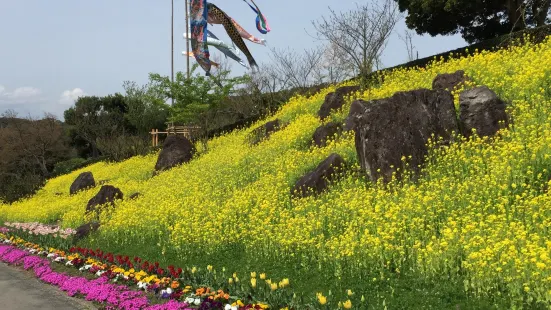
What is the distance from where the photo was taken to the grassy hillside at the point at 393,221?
238 inches

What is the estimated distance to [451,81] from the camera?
1416cm

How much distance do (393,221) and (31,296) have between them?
21.9ft

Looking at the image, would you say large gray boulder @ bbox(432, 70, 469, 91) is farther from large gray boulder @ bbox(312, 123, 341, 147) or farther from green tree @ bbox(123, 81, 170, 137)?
green tree @ bbox(123, 81, 170, 137)

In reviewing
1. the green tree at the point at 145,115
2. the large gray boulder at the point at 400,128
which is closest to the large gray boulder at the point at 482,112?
the large gray boulder at the point at 400,128

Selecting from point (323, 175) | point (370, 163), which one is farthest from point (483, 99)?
point (323, 175)

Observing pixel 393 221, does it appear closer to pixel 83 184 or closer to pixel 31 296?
pixel 31 296

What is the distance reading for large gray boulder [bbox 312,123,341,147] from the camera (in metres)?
15.3

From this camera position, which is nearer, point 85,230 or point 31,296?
point 31,296

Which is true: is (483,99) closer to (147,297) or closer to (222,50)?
(147,297)

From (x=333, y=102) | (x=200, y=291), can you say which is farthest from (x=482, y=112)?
(x=333, y=102)

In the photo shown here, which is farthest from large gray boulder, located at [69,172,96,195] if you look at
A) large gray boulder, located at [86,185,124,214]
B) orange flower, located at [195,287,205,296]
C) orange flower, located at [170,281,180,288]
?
orange flower, located at [195,287,205,296]

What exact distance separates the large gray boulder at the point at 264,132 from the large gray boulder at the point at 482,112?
1051cm

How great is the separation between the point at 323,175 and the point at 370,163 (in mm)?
1274

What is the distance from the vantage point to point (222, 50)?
1457 inches
